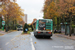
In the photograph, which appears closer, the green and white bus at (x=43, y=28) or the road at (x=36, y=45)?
the road at (x=36, y=45)

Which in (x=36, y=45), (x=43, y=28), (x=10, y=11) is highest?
(x=10, y=11)

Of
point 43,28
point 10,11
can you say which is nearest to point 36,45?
point 43,28

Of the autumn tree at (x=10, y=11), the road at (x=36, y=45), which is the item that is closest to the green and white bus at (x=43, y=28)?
the road at (x=36, y=45)

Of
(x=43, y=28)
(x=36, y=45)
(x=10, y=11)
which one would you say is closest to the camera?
(x=36, y=45)

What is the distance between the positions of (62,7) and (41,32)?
351 inches

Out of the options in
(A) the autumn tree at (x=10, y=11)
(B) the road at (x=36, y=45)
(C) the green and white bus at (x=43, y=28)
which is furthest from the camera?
(A) the autumn tree at (x=10, y=11)

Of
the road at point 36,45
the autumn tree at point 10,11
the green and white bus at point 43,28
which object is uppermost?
the autumn tree at point 10,11

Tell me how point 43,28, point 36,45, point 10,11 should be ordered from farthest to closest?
point 10,11 → point 43,28 → point 36,45

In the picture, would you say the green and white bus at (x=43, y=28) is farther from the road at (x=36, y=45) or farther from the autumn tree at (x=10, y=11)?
the autumn tree at (x=10, y=11)

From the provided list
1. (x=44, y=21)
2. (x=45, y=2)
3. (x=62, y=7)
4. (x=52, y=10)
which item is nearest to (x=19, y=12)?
(x=45, y=2)

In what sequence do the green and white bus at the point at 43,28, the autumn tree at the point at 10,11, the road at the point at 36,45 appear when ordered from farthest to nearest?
the autumn tree at the point at 10,11 → the green and white bus at the point at 43,28 → the road at the point at 36,45

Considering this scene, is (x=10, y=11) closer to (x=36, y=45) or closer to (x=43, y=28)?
(x=43, y=28)

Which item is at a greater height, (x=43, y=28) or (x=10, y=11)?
(x=10, y=11)

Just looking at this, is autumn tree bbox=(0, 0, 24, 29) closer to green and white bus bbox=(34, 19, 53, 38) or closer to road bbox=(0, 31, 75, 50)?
green and white bus bbox=(34, 19, 53, 38)
